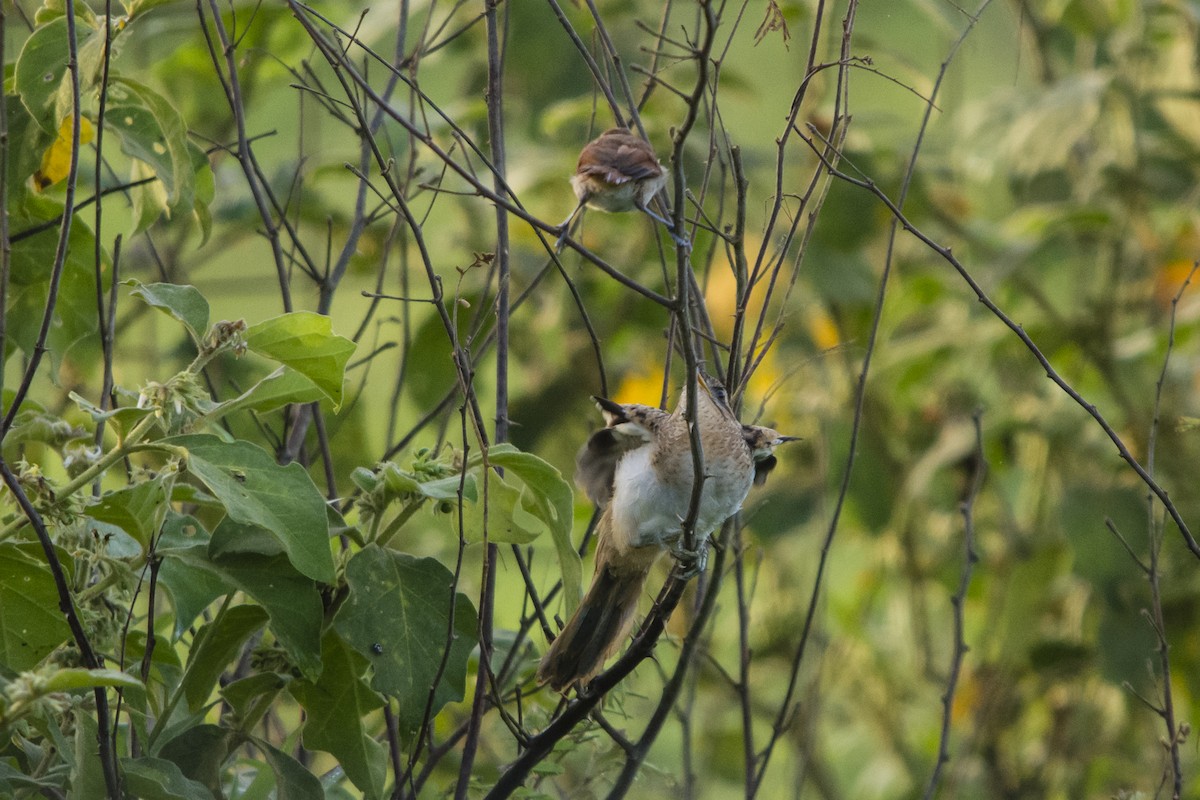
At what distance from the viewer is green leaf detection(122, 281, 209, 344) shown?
137cm

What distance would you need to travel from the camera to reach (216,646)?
1.42 meters

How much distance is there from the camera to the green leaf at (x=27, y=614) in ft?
4.62

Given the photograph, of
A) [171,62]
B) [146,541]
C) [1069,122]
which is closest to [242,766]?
[146,541]

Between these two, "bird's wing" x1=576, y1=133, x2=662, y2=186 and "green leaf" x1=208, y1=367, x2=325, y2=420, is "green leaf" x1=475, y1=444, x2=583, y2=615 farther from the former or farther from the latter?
"bird's wing" x1=576, y1=133, x2=662, y2=186

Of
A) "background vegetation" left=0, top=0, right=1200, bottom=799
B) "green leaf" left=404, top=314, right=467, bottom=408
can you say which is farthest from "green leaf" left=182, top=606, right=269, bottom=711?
"green leaf" left=404, top=314, right=467, bottom=408

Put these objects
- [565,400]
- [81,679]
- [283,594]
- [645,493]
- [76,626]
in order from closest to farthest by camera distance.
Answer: [81,679] < [76,626] < [283,594] < [645,493] < [565,400]

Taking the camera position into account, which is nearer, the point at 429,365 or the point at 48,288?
the point at 48,288

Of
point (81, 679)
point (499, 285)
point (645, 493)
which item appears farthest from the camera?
point (645, 493)

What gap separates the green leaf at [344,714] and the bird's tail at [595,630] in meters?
0.31

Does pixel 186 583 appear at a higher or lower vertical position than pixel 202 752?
higher

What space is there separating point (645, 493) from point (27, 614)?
92 cm

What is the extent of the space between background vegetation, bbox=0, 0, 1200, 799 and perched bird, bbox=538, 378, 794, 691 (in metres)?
0.09

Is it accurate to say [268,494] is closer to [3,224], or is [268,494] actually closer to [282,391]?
[282,391]

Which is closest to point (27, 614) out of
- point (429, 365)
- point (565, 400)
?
point (429, 365)
